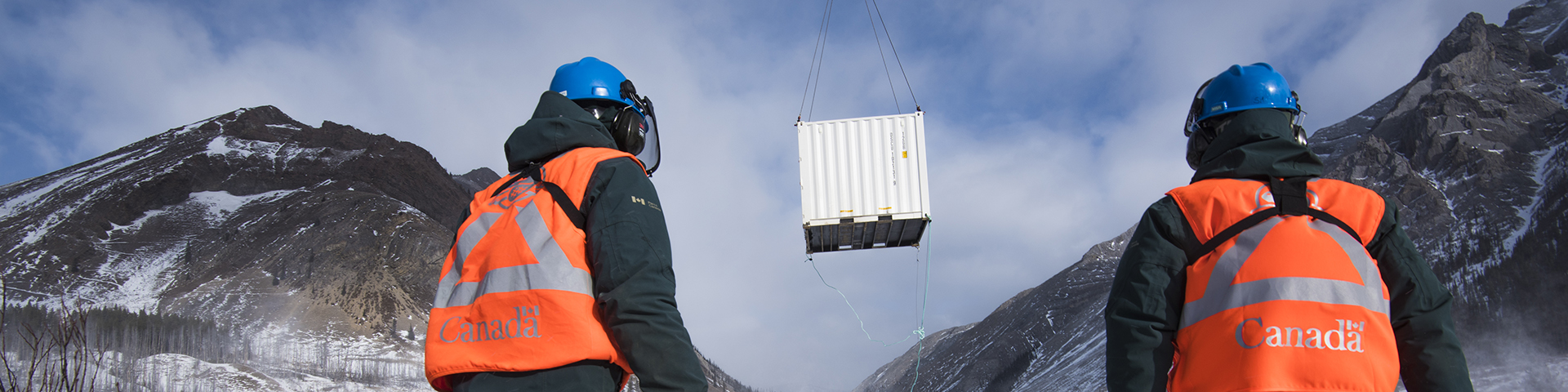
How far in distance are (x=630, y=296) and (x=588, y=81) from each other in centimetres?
118

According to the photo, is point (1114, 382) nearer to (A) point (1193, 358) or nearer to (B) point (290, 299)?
(A) point (1193, 358)

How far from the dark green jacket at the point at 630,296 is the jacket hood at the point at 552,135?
23 cm

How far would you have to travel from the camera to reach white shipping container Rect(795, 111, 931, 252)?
16.9m

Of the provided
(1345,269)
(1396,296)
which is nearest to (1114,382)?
(1345,269)

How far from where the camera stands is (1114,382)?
9.20ft

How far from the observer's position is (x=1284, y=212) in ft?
9.02

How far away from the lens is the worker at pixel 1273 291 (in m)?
2.61

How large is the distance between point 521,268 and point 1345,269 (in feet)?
7.72

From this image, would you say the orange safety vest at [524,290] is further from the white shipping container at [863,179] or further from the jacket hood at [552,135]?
→ the white shipping container at [863,179]

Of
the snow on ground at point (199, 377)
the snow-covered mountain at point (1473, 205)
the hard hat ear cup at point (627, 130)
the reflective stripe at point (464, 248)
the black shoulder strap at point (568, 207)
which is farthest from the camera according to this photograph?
the snow on ground at point (199, 377)

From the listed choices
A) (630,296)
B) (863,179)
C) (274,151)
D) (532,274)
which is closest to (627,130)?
(532,274)

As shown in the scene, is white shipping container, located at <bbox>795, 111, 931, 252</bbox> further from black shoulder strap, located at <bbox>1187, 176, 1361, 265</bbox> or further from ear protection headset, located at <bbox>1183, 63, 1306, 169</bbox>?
black shoulder strap, located at <bbox>1187, 176, 1361, 265</bbox>

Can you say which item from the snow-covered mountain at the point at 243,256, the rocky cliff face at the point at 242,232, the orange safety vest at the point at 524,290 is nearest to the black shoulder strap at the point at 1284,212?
the orange safety vest at the point at 524,290

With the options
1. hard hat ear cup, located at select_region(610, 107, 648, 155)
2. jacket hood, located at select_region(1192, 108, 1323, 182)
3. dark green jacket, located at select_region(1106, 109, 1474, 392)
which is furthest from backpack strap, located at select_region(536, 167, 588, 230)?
jacket hood, located at select_region(1192, 108, 1323, 182)
